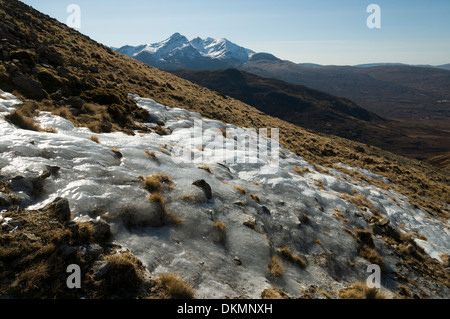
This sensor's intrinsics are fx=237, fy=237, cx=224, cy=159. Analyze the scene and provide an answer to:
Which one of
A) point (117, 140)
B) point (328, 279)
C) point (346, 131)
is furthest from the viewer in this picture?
point (346, 131)

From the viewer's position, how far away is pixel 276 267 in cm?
746

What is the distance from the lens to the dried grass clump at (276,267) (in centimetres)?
725

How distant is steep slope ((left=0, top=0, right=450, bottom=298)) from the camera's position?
5.98 meters

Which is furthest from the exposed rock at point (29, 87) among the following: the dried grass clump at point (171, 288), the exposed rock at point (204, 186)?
the dried grass clump at point (171, 288)

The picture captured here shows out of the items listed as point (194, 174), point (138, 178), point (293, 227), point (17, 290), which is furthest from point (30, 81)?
point (293, 227)

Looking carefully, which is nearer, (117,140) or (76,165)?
(76,165)

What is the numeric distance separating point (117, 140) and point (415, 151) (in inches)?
8578

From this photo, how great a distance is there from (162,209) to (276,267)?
4.10 meters

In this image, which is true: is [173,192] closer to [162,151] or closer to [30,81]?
[162,151]

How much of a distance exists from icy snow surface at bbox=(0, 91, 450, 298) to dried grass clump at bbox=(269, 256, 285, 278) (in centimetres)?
17

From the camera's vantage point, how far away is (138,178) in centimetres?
895

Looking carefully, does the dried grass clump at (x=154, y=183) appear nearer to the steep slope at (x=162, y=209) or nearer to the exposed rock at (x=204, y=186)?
the steep slope at (x=162, y=209)

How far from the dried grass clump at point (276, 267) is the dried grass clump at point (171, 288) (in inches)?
113
